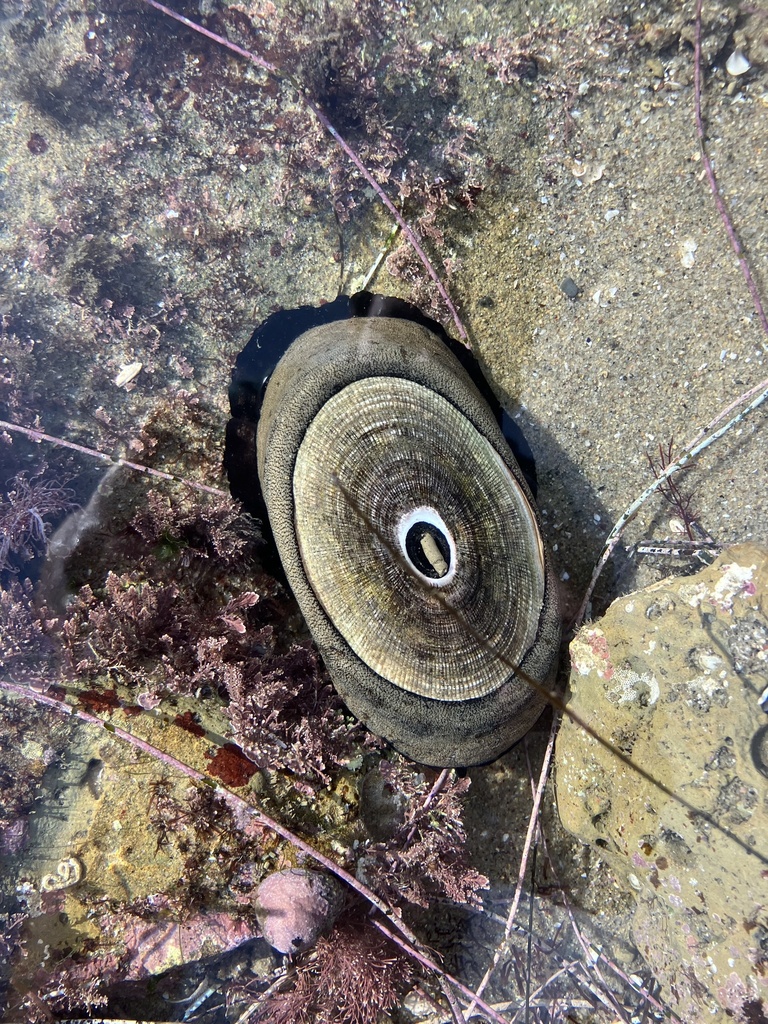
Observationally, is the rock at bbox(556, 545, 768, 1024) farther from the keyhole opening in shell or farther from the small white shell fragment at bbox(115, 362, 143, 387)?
the small white shell fragment at bbox(115, 362, 143, 387)

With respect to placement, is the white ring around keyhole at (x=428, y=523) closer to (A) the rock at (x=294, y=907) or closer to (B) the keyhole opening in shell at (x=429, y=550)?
(B) the keyhole opening in shell at (x=429, y=550)

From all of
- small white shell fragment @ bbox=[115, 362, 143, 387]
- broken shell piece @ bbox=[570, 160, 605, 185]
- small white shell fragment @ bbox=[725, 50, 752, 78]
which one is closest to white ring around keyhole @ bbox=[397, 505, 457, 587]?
small white shell fragment @ bbox=[115, 362, 143, 387]

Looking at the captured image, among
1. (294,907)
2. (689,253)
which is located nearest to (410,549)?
(294,907)

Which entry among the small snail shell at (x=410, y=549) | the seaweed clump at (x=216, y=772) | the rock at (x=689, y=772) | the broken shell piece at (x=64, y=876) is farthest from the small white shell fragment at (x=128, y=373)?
the rock at (x=689, y=772)

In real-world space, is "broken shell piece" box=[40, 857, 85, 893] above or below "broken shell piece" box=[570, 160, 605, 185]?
below

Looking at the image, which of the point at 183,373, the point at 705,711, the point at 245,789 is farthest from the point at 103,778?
the point at 705,711

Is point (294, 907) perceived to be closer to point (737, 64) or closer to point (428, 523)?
point (428, 523)
